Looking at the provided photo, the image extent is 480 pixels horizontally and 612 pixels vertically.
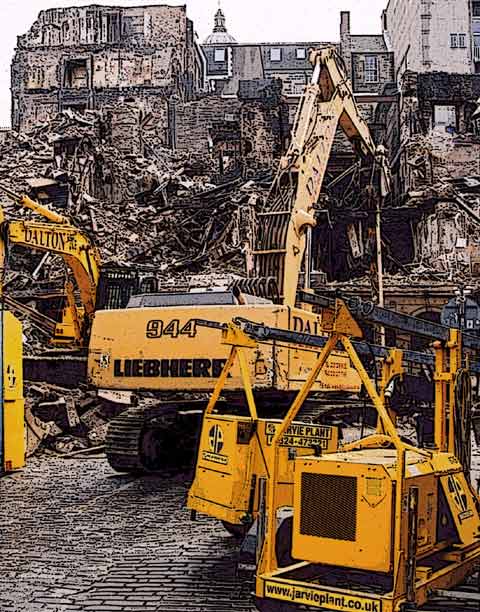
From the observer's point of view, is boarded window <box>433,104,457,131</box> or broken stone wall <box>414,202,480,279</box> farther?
boarded window <box>433,104,457,131</box>

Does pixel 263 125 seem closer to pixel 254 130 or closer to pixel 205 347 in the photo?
pixel 254 130

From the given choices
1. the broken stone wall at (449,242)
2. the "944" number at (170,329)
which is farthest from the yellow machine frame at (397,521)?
the broken stone wall at (449,242)

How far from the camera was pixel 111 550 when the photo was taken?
8.49m

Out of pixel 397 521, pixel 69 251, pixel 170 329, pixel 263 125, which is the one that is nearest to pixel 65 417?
pixel 69 251

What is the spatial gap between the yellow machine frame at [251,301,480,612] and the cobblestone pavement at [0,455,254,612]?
104 centimetres

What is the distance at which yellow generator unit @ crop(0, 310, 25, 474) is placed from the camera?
42.3 ft

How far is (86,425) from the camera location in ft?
53.4

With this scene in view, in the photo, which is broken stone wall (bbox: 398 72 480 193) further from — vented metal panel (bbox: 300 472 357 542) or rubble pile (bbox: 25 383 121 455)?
vented metal panel (bbox: 300 472 357 542)

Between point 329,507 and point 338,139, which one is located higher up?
point 338,139

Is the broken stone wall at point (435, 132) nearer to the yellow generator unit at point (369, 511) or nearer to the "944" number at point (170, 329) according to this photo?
the "944" number at point (170, 329)

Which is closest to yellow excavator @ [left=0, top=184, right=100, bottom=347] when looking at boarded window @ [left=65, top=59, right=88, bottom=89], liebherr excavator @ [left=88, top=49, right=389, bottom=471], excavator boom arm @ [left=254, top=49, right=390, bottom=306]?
liebherr excavator @ [left=88, top=49, right=389, bottom=471]

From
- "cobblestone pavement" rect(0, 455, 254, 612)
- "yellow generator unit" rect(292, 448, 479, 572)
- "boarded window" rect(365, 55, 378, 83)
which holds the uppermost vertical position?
"boarded window" rect(365, 55, 378, 83)

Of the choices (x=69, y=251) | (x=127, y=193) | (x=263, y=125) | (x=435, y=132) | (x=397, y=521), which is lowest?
(x=397, y=521)

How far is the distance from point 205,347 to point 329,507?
22.1 ft
